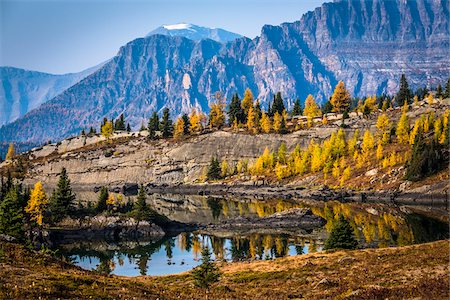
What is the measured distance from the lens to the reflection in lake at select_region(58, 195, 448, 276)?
2977 inches

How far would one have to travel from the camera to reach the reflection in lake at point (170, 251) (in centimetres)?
7369

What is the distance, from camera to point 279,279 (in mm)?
45750

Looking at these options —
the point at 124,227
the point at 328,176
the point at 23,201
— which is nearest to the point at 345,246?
the point at 124,227

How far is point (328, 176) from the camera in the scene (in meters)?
174

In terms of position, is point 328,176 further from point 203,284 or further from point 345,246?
point 203,284

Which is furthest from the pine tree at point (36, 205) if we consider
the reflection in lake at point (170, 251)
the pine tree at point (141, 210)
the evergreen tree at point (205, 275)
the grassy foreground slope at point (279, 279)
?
the evergreen tree at point (205, 275)

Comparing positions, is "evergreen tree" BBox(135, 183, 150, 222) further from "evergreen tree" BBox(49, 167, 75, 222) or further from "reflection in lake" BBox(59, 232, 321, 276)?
"evergreen tree" BBox(49, 167, 75, 222)

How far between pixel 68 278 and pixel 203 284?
1675 centimetres

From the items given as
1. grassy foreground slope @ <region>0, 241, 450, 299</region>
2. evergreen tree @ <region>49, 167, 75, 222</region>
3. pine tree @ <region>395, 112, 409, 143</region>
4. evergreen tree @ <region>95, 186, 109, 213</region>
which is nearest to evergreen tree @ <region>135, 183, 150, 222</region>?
evergreen tree @ <region>95, 186, 109, 213</region>

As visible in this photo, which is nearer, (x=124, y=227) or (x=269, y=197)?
(x=124, y=227)

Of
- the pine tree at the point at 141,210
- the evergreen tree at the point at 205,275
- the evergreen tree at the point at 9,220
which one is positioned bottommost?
the pine tree at the point at 141,210

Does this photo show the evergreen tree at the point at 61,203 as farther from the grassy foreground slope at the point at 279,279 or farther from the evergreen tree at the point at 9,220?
the grassy foreground slope at the point at 279,279

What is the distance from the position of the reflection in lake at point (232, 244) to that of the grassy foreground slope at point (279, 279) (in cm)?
1663

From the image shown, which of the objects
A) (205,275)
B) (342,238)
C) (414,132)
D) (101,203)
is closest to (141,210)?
(101,203)
